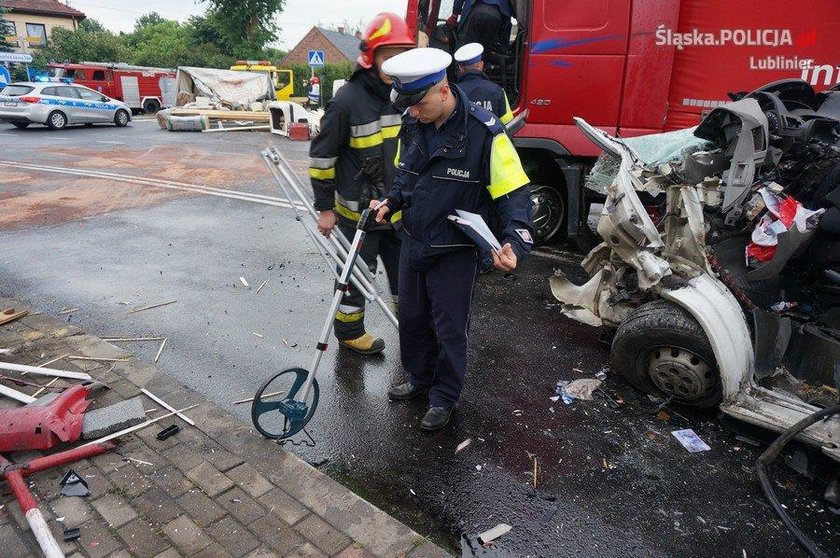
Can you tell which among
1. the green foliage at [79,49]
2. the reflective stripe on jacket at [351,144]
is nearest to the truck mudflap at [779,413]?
the reflective stripe on jacket at [351,144]

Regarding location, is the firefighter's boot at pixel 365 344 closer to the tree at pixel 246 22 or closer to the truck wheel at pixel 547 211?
the truck wheel at pixel 547 211

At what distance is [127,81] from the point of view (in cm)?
2700

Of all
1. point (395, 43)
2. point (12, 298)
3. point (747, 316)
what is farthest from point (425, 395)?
point (12, 298)

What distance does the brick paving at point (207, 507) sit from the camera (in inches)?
89.0

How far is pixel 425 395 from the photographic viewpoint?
358 cm

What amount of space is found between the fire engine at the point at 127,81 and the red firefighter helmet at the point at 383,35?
24.9 meters

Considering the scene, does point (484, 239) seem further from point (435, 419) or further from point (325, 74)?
point (325, 74)

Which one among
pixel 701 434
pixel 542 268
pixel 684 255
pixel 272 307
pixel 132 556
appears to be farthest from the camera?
pixel 542 268

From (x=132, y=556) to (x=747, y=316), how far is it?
334cm

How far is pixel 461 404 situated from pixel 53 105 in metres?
20.3

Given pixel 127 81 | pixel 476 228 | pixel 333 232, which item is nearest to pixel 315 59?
pixel 127 81

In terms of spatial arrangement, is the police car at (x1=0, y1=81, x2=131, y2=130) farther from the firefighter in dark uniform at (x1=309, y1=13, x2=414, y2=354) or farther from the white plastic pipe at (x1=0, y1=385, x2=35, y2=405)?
the firefighter in dark uniform at (x1=309, y1=13, x2=414, y2=354)

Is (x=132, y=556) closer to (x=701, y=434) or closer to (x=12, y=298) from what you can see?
(x=701, y=434)

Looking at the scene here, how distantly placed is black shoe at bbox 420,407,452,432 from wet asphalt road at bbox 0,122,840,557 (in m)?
0.06
